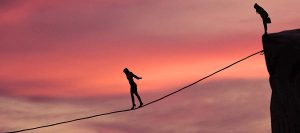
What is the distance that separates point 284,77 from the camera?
86.1ft

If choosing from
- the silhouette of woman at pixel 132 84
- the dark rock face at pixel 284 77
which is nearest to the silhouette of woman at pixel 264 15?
the dark rock face at pixel 284 77

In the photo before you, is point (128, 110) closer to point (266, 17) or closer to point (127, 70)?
point (127, 70)

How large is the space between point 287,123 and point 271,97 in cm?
144

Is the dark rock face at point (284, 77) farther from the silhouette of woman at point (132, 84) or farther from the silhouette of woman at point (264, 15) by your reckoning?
the silhouette of woman at point (132, 84)

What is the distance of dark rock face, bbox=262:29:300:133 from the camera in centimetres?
2568

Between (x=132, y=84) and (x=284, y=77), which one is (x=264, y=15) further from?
(x=132, y=84)

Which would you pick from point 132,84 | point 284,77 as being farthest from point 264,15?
point 132,84

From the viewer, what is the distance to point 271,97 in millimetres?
27047

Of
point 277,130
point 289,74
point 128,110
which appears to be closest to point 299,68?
point 289,74

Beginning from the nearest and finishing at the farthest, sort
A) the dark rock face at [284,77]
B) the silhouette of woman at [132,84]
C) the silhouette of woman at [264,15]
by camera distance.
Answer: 1. the dark rock face at [284,77]
2. the silhouette of woman at [264,15]
3. the silhouette of woman at [132,84]

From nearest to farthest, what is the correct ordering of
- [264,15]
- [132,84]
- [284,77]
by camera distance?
[284,77] < [264,15] < [132,84]

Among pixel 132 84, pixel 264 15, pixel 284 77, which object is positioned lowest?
pixel 284 77

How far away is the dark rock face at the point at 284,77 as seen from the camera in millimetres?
25680

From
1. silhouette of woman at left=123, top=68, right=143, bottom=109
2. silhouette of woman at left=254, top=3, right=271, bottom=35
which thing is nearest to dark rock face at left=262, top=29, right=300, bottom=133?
silhouette of woman at left=254, top=3, right=271, bottom=35
